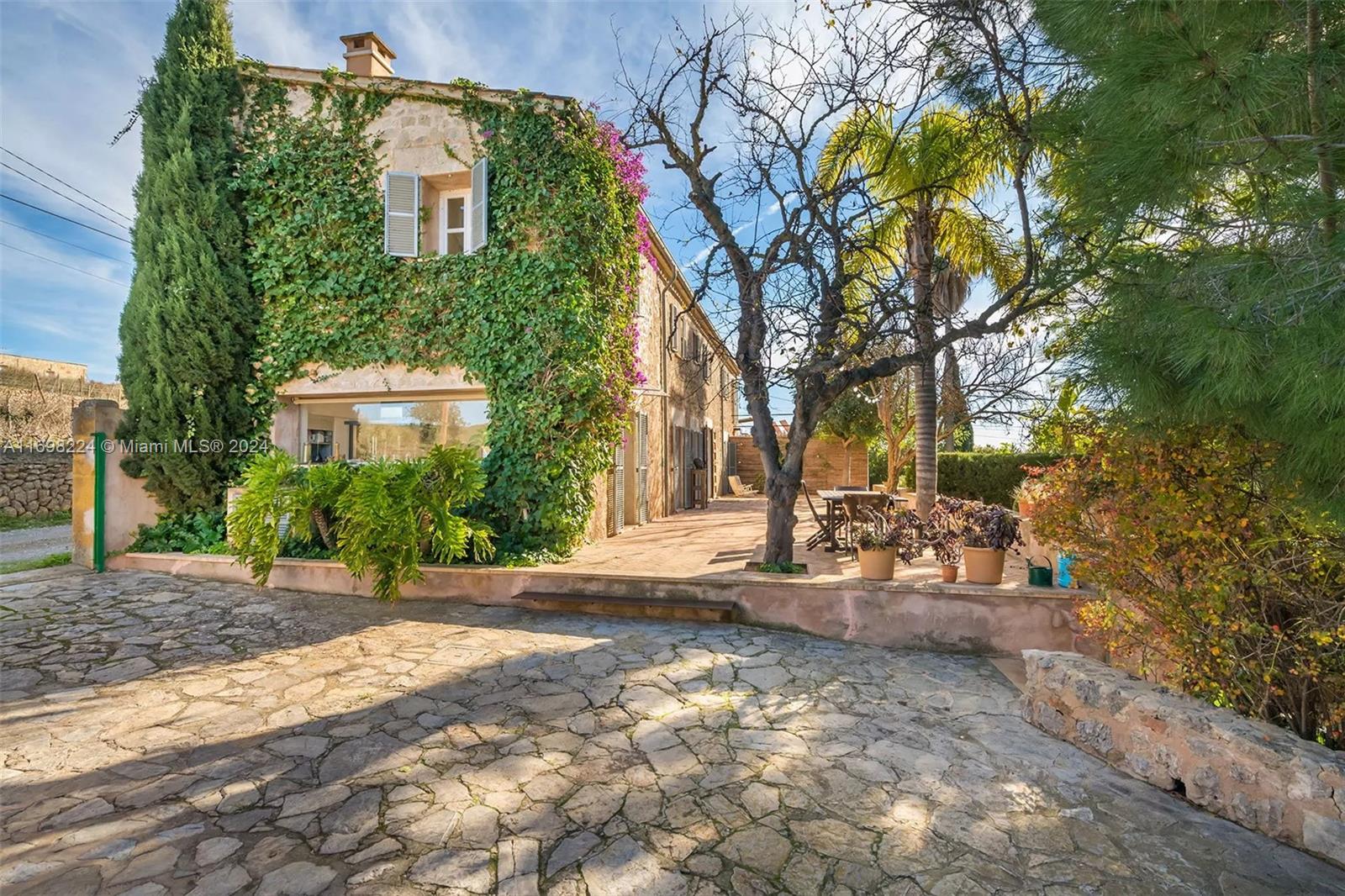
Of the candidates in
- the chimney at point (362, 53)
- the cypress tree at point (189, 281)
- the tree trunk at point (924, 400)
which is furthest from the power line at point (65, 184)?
the tree trunk at point (924, 400)

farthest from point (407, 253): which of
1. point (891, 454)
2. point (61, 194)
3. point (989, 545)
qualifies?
point (61, 194)

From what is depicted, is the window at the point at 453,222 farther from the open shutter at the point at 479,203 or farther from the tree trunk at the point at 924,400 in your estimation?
the tree trunk at the point at 924,400

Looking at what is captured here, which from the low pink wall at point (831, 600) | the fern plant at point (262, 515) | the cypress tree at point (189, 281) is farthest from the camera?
the cypress tree at point (189, 281)

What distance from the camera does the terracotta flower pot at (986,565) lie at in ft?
17.8

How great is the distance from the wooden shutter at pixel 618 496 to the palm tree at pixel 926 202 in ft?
14.9

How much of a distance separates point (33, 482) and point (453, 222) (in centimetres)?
1174

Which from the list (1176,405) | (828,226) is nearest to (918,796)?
(1176,405)

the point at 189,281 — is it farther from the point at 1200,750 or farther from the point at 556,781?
the point at 1200,750

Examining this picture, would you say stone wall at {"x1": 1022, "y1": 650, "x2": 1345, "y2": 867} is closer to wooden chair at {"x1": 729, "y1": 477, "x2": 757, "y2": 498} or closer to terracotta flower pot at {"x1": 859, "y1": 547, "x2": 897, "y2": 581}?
terracotta flower pot at {"x1": 859, "y1": 547, "x2": 897, "y2": 581}

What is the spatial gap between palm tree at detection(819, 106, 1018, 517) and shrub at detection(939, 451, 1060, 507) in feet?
17.4

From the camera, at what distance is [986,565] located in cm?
543

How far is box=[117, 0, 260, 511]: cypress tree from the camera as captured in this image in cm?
755

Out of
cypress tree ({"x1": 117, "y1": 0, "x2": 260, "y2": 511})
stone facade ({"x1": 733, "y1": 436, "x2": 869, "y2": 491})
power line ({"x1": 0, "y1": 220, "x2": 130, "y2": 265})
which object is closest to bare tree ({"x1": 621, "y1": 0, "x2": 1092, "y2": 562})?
cypress tree ({"x1": 117, "y1": 0, "x2": 260, "y2": 511})

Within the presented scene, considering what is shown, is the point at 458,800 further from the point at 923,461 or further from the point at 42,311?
the point at 42,311
